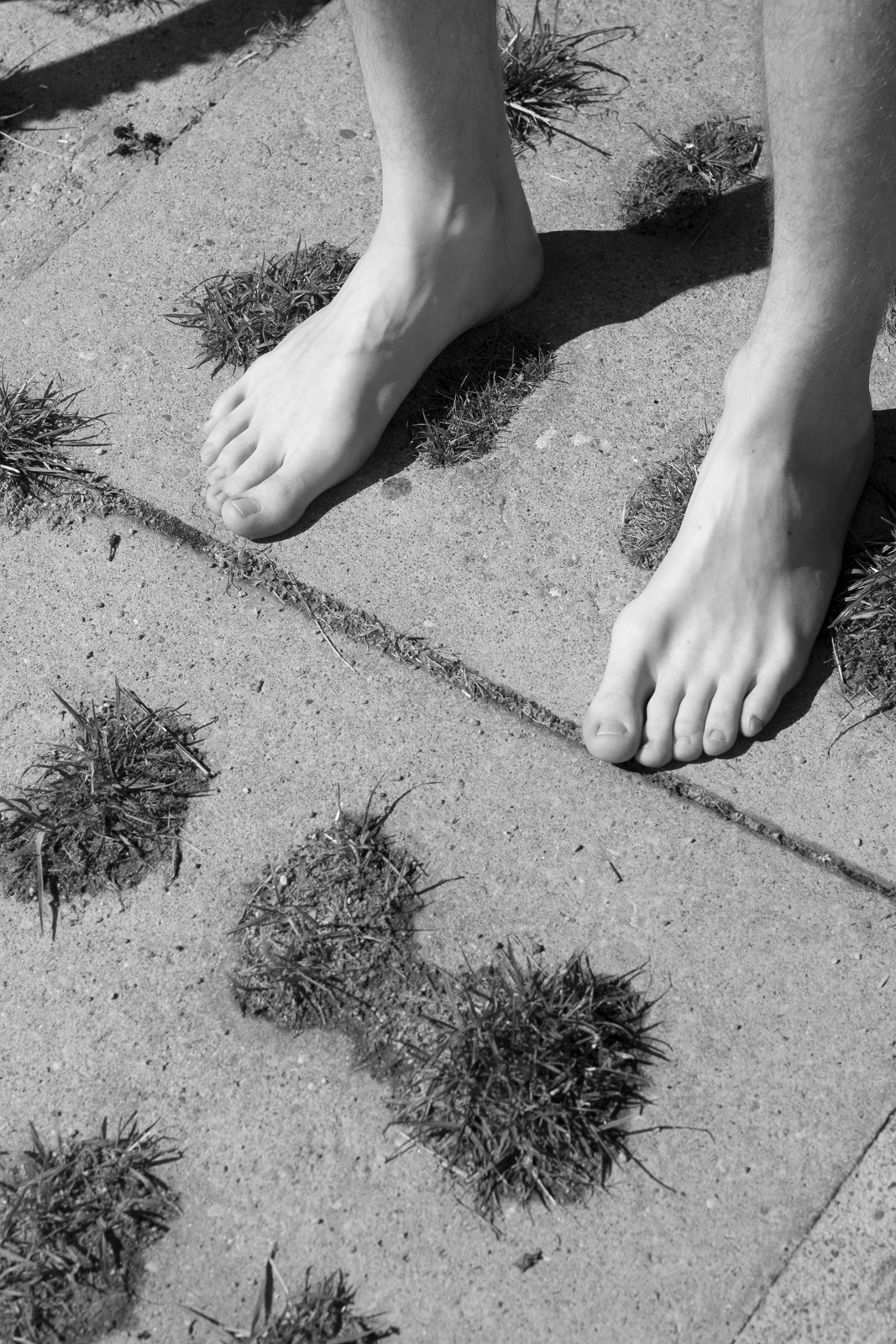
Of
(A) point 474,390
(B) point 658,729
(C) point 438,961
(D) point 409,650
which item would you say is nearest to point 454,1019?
(C) point 438,961

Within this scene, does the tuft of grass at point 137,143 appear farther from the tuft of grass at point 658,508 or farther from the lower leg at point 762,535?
the lower leg at point 762,535

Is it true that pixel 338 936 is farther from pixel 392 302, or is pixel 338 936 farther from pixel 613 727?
pixel 392 302

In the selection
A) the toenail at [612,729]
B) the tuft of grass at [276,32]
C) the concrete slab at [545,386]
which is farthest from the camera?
the tuft of grass at [276,32]

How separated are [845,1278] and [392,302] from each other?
5.72ft

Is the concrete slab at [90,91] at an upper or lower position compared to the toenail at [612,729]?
upper

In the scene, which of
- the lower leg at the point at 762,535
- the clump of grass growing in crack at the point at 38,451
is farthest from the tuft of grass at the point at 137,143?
the lower leg at the point at 762,535

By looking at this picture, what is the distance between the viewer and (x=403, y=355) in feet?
7.57

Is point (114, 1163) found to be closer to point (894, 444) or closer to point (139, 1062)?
point (139, 1062)

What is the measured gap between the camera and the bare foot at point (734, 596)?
1937mm

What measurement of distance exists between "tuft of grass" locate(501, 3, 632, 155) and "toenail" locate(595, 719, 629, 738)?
1553 millimetres

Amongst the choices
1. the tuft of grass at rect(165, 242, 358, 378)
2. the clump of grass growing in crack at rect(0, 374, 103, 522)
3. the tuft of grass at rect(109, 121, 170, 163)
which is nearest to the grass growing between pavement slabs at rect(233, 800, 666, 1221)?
the clump of grass growing in crack at rect(0, 374, 103, 522)

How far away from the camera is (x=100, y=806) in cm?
198

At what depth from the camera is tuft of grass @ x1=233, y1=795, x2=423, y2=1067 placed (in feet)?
5.85

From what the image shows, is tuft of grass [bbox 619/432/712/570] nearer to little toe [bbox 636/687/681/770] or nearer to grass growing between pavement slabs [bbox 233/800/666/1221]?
little toe [bbox 636/687/681/770]
